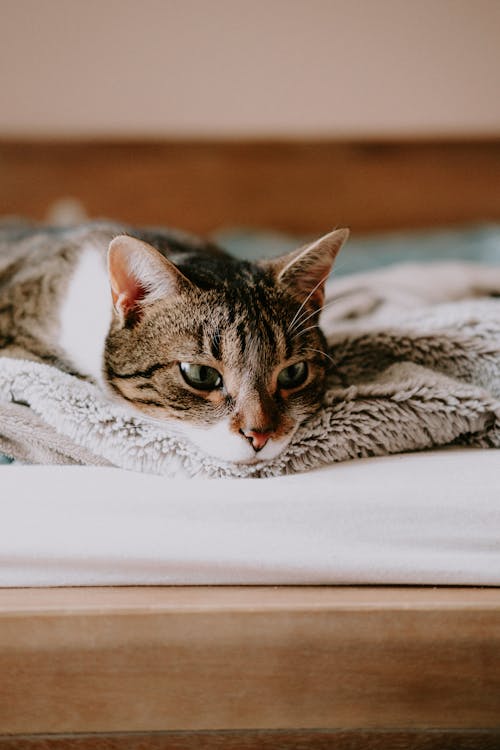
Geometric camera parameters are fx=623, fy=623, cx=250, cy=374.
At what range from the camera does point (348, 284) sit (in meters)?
1.33

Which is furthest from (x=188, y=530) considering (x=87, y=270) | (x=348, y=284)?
(x=348, y=284)

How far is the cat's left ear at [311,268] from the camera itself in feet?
2.95

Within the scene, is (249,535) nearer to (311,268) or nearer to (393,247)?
(311,268)

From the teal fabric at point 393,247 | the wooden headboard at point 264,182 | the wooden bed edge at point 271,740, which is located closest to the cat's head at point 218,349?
the wooden bed edge at point 271,740

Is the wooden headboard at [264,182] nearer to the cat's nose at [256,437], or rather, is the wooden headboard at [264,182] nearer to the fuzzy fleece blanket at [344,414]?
the fuzzy fleece blanket at [344,414]

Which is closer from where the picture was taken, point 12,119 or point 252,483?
point 252,483

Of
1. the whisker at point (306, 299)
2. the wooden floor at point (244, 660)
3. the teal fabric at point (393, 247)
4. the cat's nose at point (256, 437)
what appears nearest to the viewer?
the wooden floor at point (244, 660)

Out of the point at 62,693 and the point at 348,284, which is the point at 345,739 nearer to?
the point at 62,693

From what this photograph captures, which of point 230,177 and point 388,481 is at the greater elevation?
point 230,177

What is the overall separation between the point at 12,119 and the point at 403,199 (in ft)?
4.47

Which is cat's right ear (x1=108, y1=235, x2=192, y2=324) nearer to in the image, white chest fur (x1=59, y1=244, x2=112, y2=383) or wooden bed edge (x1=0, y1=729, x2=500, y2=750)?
white chest fur (x1=59, y1=244, x2=112, y2=383)

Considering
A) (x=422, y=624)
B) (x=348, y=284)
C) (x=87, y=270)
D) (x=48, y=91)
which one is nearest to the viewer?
(x=422, y=624)

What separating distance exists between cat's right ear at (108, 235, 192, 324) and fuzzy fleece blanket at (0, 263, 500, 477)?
14cm

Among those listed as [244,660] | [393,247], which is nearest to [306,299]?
[244,660]
